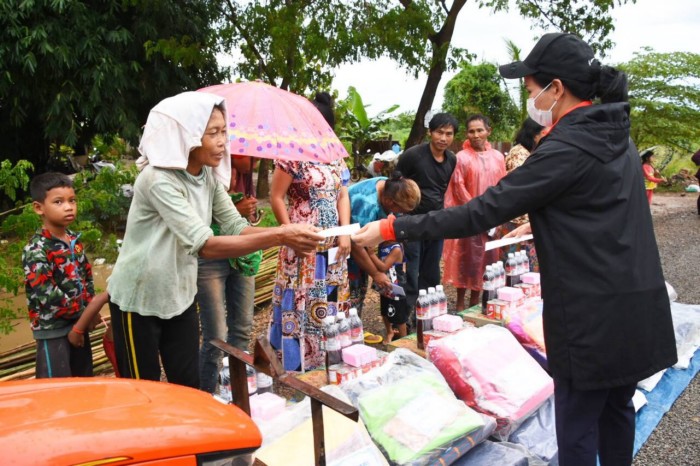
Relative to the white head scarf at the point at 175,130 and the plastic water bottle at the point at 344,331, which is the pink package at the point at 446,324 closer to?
the plastic water bottle at the point at 344,331

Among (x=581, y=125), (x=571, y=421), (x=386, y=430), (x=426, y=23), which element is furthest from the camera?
(x=426, y=23)

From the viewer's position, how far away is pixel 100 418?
131cm

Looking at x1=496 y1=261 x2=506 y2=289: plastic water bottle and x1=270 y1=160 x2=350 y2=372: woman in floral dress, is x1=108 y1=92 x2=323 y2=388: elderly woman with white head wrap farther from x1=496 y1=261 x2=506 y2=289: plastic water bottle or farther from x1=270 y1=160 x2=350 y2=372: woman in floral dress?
x1=496 y1=261 x2=506 y2=289: plastic water bottle

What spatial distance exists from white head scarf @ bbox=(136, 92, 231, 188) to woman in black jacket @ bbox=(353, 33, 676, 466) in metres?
1.06

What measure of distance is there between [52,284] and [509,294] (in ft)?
9.68

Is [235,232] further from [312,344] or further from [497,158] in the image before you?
[497,158]

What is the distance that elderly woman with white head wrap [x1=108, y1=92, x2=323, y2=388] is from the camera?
2105 mm

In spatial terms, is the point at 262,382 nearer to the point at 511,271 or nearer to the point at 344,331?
the point at 344,331

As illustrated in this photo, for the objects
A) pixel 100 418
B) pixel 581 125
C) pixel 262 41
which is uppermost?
pixel 262 41

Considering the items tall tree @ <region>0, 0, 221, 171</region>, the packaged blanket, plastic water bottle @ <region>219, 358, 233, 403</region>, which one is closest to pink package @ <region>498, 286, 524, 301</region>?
the packaged blanket

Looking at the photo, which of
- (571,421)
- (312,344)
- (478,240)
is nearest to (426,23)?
(478,240)

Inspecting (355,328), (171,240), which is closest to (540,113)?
(171,240)

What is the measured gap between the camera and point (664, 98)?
16.5 m

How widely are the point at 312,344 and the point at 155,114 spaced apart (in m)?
2.01
